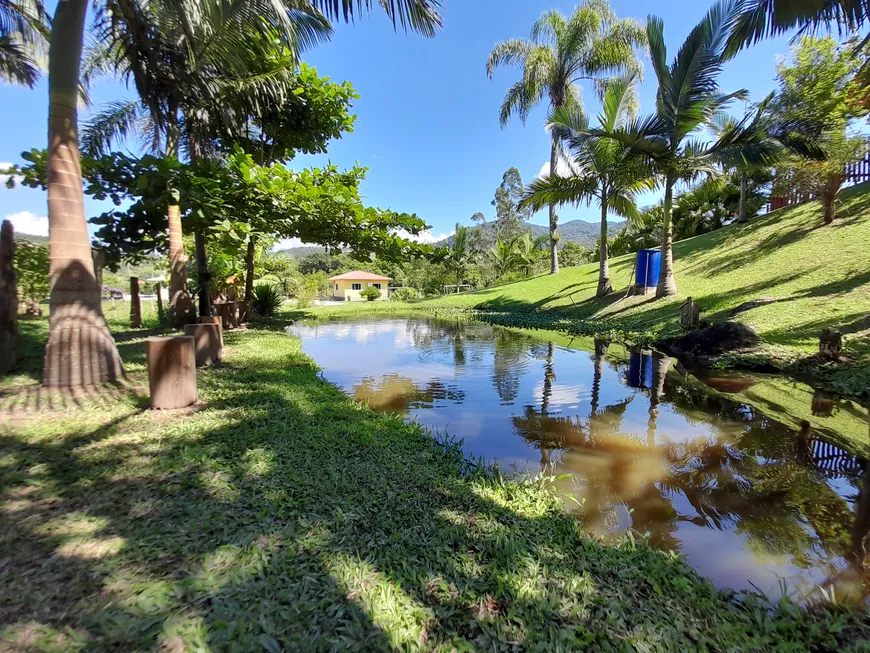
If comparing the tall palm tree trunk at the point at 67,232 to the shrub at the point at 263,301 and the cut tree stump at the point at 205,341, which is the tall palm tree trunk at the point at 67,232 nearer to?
the cut tree stump at the point at 205,341

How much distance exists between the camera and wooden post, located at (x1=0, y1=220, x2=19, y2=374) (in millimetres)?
5629

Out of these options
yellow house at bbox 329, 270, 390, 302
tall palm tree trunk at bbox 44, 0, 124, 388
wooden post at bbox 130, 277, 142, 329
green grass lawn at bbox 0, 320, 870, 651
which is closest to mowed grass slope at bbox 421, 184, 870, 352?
green grass lawn at bbox 0, 320, 870, 651

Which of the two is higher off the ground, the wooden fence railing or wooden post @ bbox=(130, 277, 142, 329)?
the wooden fence railing

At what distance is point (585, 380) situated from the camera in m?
7.19

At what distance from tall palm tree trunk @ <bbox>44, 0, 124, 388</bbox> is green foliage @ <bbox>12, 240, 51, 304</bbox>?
7.32 metres

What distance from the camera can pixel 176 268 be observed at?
9.35 meters

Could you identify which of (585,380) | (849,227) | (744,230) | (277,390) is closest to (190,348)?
(277,390)

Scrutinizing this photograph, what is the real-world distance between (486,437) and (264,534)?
2.85 meters

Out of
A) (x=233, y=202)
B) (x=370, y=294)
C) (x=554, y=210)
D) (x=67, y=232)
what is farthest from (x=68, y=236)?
(x=370, y=294)

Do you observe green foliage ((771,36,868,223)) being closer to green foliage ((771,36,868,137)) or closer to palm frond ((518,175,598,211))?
green foliage ((771,36,868,137))

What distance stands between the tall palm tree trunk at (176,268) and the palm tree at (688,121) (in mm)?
12360

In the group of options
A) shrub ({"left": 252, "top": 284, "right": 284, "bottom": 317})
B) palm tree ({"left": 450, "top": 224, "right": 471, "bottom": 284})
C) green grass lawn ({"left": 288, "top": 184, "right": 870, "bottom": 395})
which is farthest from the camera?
palm tree ({"left": 450, "top": 224, "right": 471, "bottom": 284})

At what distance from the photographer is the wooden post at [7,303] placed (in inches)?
222

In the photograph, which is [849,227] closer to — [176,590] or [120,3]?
[176,590]
